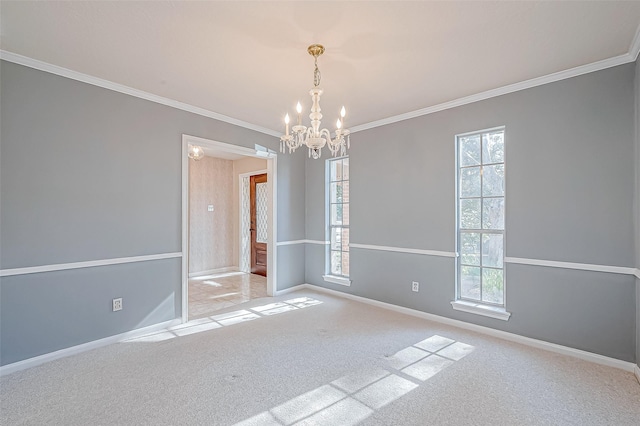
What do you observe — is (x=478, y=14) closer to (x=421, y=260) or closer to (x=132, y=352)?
(x=421, y=260)

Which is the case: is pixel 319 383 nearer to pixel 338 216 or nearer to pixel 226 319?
pixel 226 319

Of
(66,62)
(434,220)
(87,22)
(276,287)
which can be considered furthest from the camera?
(276,287)

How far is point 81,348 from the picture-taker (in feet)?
9.42

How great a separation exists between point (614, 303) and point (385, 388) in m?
2.15

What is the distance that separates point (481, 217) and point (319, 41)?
2564 mm

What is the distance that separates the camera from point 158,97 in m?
3.38

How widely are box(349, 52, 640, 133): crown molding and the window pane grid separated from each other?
965 millimetres

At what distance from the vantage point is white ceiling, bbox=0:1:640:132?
1979mm

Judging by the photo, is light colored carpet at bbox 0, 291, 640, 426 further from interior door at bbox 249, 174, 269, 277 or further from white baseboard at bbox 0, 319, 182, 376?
interior door at bbox 249, 174, 269, 277

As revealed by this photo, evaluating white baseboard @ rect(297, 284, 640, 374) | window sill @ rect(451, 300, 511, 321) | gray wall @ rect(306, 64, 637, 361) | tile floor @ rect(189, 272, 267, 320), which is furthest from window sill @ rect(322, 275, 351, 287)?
window sill @ rect(451, 300, 511, 321)

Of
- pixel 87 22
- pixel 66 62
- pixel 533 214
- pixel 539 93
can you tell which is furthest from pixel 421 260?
pixel 66 62

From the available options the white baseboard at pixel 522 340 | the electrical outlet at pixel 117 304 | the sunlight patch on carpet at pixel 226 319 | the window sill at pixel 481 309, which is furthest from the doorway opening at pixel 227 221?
the window sill at pixel 481 309

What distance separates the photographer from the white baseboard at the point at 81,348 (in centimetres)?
252

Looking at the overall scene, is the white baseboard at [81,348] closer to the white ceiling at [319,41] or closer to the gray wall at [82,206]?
the gray wall at [82,206]
